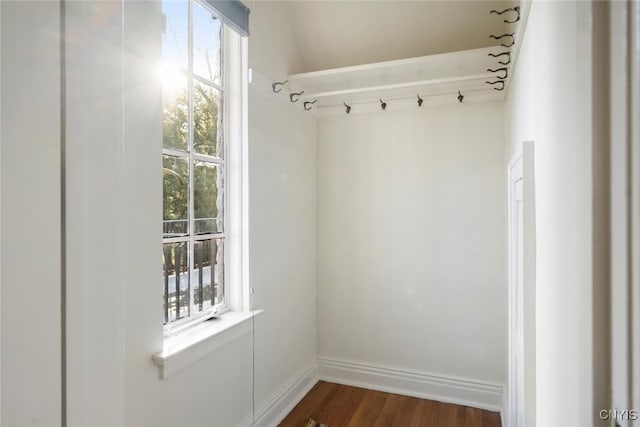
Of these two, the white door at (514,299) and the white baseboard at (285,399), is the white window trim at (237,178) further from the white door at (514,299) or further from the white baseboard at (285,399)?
the white door at (514,299)

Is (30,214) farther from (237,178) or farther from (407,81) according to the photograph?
(407,81)

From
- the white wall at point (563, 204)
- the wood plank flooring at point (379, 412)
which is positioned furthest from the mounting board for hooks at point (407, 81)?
the wood plank flooring at point (379, 412)

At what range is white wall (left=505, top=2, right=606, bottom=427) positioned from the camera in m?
0.52

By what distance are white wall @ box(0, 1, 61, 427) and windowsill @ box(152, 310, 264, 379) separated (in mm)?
1076

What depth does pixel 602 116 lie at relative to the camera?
48 centimetres

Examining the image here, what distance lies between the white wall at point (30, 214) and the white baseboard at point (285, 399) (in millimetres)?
1837

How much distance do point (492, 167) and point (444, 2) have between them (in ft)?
3.78

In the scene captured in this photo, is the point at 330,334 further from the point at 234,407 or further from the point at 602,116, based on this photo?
the point at 602,116

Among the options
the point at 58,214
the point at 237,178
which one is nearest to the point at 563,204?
the point at 58,214

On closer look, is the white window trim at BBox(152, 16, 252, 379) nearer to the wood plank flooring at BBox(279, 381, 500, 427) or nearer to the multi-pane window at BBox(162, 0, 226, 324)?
the multi-pane window at BBox(162, 0, 226, 324)

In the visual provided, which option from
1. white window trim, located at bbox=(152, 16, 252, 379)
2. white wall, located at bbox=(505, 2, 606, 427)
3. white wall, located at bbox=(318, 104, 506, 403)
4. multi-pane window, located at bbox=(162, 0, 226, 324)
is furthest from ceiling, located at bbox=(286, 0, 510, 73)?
white wall, located at bbox=(505, 2, 606, 427)

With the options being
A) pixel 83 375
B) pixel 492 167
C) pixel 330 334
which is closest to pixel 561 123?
pixel 83 375

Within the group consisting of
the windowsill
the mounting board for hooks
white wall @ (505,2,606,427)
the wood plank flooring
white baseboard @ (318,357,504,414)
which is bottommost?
the wood plank flooring

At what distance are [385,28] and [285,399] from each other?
269 centimetres
